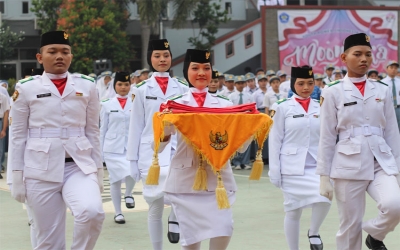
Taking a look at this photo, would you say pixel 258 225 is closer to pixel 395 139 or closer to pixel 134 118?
pixel 134 118

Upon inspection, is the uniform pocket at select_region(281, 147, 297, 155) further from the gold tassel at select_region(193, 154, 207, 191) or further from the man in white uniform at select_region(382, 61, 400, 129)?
the man in white uniform at select_region(382, 61, 400, 129)

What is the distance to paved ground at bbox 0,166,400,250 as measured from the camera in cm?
910

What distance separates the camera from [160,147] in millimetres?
6582

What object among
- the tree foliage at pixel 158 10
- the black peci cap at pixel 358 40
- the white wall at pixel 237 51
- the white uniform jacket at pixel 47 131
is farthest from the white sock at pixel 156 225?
the white wall at pixel 237 51

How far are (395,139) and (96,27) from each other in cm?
2594

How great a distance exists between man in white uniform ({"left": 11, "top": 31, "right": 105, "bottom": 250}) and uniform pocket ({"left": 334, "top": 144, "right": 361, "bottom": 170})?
6.65 ft

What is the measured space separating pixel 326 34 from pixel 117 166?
926 inches

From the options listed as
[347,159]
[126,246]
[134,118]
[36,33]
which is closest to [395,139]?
Answer: [347,159]

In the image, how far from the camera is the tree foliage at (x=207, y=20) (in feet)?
112

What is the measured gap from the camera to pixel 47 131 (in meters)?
6.45

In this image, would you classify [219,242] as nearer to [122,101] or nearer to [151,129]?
[151,129]

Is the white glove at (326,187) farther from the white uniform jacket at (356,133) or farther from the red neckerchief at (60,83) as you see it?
the red neckerchief at (60,83)

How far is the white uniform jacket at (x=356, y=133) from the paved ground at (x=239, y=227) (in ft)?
6.65

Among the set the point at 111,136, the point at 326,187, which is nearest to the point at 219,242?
the point at 326,187
